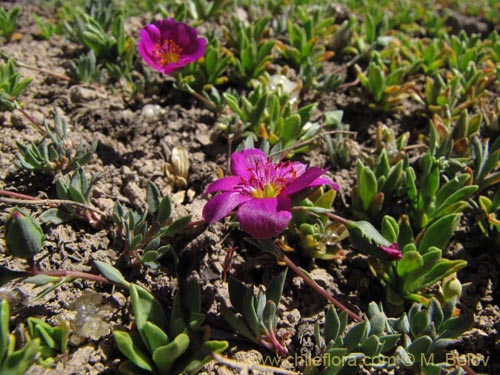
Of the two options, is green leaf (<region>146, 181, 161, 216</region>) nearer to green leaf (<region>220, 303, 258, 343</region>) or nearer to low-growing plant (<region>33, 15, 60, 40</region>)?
green leaf (<region>220, 303, 258, 343</region>)

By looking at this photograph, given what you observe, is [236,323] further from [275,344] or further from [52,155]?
[52,155]

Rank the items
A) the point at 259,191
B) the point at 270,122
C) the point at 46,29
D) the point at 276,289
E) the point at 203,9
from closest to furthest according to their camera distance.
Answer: the point at 276,289 < the point at 259,191 < the point at 270,122 < the point at 46,29 < the point at 203,9

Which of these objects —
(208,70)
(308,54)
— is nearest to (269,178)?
(208,70)

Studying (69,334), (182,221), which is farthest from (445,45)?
A: (69,334)

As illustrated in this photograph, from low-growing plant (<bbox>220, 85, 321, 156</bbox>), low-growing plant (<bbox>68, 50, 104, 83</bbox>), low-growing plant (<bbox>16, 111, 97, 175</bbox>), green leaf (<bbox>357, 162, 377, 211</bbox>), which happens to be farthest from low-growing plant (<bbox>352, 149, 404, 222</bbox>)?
low-growing plant (<bbox>68, 50, 104, 83</bbox>)

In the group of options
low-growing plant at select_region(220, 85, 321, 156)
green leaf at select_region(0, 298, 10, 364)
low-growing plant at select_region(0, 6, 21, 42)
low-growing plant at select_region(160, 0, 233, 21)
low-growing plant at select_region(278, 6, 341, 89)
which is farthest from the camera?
low-growing plant at select_region(160, 0, 233, 21)

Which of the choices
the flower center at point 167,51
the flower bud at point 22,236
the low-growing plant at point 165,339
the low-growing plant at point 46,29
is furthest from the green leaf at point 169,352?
the low-growing plant at point 46,29

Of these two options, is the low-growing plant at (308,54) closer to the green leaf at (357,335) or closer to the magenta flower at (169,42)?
the magenta flower at (169,42)

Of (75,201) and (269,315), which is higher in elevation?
(75,201)
